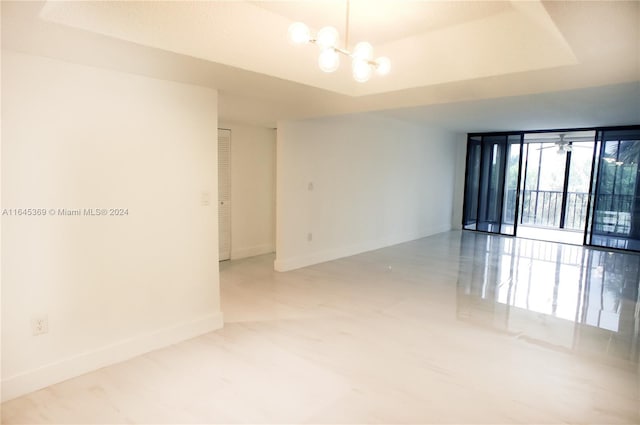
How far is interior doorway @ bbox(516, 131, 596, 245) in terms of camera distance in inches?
327

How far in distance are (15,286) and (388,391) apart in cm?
240

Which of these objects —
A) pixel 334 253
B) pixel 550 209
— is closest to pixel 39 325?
pixel 334 253

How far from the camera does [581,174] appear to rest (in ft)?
30.2

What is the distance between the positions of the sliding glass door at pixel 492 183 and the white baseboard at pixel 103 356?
23.1 ft

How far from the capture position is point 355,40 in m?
2.90

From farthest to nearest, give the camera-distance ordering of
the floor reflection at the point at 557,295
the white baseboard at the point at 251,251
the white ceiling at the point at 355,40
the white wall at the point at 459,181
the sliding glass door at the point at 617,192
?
the white wall at the point at 459,181 → the sliding glass door at the point at 617,192 → the white baseboard at the point at 251,251 → the floor reflection at the point at 557,295 → the white ceiling at the point at 355,40

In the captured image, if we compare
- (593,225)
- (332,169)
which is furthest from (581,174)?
(332,169)

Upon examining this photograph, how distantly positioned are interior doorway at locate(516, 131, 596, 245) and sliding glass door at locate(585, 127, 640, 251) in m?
1.07

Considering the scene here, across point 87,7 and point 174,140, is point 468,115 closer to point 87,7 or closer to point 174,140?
point 174,140

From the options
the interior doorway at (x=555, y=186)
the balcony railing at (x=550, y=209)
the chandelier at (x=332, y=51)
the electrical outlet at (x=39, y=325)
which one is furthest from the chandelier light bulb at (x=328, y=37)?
the interior doorway at (x=555, y=186)

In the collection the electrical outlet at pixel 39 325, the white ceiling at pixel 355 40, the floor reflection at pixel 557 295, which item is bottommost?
the floor reflection at pixel 557 295

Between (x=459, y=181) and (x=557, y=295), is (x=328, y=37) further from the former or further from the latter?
(x=459, y=181)

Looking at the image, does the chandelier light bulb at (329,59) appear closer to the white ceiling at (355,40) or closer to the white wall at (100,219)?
the white ceiling at (355,40)

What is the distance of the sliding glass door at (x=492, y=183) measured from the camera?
319 inches
